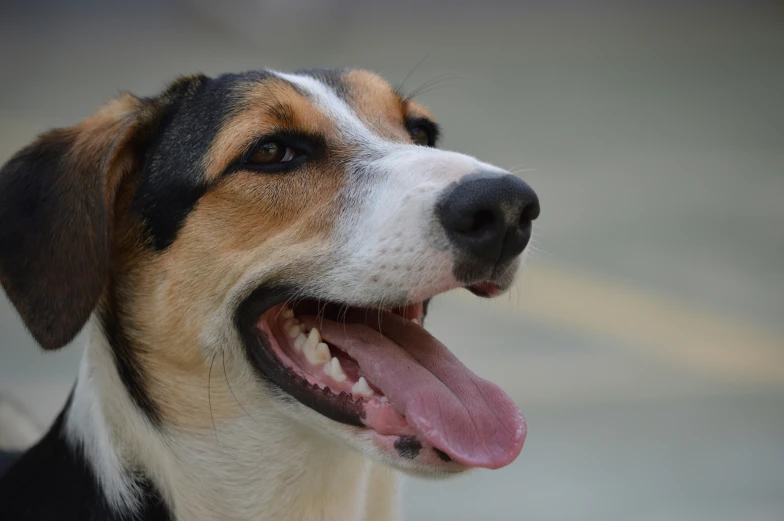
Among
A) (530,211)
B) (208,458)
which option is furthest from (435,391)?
(208,458)

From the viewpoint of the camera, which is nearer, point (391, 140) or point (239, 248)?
point (239, 248)

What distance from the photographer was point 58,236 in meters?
3.23

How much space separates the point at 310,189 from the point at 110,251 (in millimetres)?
776

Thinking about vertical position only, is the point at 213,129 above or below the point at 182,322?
above

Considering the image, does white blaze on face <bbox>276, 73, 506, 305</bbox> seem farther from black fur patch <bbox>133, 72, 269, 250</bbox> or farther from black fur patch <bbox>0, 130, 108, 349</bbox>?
black fur patch <bbox>0, 130, 108, 349</bbox>

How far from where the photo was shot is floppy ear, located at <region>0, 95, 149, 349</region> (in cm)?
319

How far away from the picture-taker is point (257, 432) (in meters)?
3.34

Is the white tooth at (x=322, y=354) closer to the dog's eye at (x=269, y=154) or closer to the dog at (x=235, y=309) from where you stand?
the dog at (x=235, y=309)

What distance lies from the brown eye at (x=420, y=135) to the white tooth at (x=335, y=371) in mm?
1264

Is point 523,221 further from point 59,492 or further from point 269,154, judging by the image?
point 59,492

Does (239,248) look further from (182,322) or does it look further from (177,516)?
(177,516)

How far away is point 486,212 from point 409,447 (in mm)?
799

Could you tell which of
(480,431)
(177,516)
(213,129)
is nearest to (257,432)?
(177,516)

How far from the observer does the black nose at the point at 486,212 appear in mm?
2809
